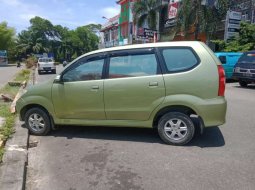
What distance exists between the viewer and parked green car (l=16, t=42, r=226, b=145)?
539 centimetres

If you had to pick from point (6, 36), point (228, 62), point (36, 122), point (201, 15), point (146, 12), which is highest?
point (146, 12)

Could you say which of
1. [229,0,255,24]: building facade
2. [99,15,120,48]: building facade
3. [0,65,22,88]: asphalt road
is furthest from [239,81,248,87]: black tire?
[99,15,120,48]: building facade

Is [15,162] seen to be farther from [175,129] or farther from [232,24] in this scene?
[232,24]

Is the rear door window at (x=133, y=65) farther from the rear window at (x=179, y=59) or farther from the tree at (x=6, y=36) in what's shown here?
the tree at (x=6, y=36)

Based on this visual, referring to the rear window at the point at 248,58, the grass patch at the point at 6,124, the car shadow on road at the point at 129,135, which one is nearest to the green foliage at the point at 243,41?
the rear window at the point at 248,58

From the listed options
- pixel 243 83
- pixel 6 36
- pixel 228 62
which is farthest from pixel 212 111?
pixel 6 36

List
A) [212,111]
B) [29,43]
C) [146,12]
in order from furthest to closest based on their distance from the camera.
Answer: [29,43], [146,12], [212,111]

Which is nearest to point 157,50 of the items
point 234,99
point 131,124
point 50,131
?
point 131,124

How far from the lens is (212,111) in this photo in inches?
213

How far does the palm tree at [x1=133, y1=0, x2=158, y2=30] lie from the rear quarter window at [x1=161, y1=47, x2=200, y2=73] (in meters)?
33.2

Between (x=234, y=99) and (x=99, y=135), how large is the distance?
6.47 m

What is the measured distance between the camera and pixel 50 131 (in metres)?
6.67

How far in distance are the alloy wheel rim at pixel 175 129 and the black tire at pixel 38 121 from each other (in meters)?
2.45

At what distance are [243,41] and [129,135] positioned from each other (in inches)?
848
